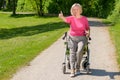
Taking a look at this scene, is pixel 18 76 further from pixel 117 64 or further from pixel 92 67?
pixel 117 64

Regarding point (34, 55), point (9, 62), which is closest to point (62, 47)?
point (34, 55)

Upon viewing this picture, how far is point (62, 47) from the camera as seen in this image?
644 inches

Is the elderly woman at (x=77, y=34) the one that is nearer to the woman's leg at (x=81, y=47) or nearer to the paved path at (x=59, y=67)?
the woman's leg at (x=81, y=47)

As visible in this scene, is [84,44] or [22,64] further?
[22,64]

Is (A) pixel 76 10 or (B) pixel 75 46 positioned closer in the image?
(A) pixel 76 10

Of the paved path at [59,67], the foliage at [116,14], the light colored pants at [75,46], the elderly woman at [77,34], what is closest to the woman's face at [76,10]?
the elderly woman at [77,34]

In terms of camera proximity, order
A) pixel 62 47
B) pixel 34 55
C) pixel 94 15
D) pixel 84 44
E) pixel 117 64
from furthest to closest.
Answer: pixel 94 15 < pixel 62 47 < pixel 34 55 < pixel 117 64 < pixel 84 44

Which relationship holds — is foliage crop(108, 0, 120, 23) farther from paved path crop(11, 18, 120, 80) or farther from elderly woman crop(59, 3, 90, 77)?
elderly woman crop(59, 3, 90, 77)

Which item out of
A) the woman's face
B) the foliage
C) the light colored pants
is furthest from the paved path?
the foliage

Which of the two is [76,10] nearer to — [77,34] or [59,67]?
[77,34]

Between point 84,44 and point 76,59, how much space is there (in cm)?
46

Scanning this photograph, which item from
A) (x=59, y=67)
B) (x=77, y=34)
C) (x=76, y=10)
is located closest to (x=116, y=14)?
(x=59, y=67)

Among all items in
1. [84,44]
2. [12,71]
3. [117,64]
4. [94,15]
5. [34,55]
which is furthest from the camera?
[94,15]

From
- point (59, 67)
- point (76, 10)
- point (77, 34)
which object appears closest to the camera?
point (76, 10)
